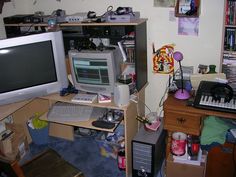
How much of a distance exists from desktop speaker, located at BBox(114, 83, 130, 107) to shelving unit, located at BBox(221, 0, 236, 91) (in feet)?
2.70

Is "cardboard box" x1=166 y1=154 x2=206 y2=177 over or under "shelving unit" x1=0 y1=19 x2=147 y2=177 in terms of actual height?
under

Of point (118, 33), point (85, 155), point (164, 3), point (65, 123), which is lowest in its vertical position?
point (85, 155)

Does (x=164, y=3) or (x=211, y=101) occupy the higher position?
(x=164, y=3)

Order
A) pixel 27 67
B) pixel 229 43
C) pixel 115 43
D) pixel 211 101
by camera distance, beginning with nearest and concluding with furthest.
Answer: pixel 211 101
pixel 229 43
pixel 27 67
pixel 115 43

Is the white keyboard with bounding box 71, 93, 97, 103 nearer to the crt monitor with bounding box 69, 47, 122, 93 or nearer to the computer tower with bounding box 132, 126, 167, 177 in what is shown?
the crt monitor with bounding box 69, 47, 122, 93

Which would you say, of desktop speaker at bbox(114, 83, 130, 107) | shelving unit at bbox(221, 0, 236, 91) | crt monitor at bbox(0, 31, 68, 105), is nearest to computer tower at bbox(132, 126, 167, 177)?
desktop speaker at bbox(114, 83, 130, 107)

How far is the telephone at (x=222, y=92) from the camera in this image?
2170 millimetres

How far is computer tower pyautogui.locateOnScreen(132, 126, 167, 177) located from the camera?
2.32 metres

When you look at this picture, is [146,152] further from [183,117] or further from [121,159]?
[183,117]

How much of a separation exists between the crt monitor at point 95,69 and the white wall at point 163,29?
0.43 meters

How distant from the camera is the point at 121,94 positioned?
225cm

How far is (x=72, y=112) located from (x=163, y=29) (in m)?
1.09

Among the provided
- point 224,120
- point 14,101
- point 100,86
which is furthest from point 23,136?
point 224,120

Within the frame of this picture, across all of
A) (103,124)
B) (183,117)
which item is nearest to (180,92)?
(183,117)
